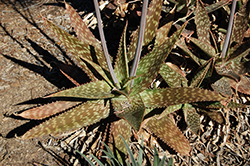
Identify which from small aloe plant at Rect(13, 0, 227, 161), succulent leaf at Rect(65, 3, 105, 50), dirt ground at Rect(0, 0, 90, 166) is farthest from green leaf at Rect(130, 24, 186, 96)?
dirt ground at Rect(0, 0, 90, 166)

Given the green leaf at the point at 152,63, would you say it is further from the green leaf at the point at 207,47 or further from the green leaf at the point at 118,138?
the green leaf at the point at 207,47

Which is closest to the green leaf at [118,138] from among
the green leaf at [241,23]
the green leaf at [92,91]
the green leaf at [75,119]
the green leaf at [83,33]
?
the green leaf at [75,119]

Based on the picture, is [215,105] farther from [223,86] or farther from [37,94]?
[37,94]

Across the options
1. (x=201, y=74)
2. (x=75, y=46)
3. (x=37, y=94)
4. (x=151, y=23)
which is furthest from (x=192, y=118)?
(x=37, y=94)

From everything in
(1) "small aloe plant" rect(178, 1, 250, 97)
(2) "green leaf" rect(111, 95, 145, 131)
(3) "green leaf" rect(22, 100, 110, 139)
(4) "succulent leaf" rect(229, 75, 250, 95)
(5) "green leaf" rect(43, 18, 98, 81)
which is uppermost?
(5) "green leaf" rect(43, 18, 98, 81)

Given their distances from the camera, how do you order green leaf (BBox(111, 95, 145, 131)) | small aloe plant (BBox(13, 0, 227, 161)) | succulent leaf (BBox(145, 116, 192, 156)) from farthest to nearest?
succulent leaf (BBox(145, 116, 192, 156)), small aloe plant (BBox(13, 0, 227, 161)), green leaf (BBox(111, 95, 145, 131))

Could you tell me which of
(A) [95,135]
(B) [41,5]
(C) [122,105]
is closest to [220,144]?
(C) [122,105]

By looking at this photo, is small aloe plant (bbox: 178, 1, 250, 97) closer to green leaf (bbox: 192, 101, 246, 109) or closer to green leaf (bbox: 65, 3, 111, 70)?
green leaf (bbox: 192, 101, 246, 109)
